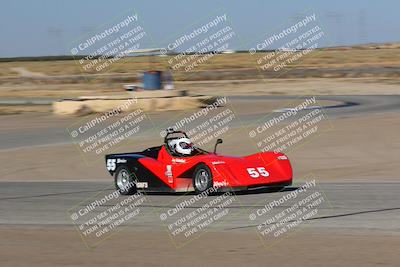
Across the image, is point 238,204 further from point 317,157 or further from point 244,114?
point 244,114

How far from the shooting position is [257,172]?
47.9 ft

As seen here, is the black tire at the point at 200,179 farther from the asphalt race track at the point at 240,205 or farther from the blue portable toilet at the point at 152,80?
the blue portable toilet at the point at 152,80

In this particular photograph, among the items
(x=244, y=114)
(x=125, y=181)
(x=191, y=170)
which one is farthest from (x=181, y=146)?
(x=244, y=114)

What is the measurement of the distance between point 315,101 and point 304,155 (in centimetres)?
2581

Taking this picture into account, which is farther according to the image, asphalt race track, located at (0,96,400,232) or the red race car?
the red race car

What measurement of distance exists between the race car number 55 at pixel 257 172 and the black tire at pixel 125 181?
219 centimetres

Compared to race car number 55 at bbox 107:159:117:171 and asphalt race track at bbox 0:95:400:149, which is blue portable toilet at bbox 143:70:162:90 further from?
race car number 55 at bbox 107:159:117:171

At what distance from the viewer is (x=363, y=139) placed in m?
26.4

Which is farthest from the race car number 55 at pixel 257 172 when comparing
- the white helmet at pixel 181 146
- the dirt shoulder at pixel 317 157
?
the dirt shoulder at pixel 317 157

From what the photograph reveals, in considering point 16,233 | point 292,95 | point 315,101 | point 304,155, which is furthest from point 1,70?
point 16,233

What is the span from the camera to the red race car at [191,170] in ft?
47.3

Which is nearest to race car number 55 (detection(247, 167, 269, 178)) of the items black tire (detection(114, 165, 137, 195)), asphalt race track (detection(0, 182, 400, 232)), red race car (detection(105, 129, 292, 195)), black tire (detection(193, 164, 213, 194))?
red race car (detection(105, 129, 292, 195))

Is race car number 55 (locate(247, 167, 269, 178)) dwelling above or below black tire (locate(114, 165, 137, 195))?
below

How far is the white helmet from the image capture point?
49.5 feet
